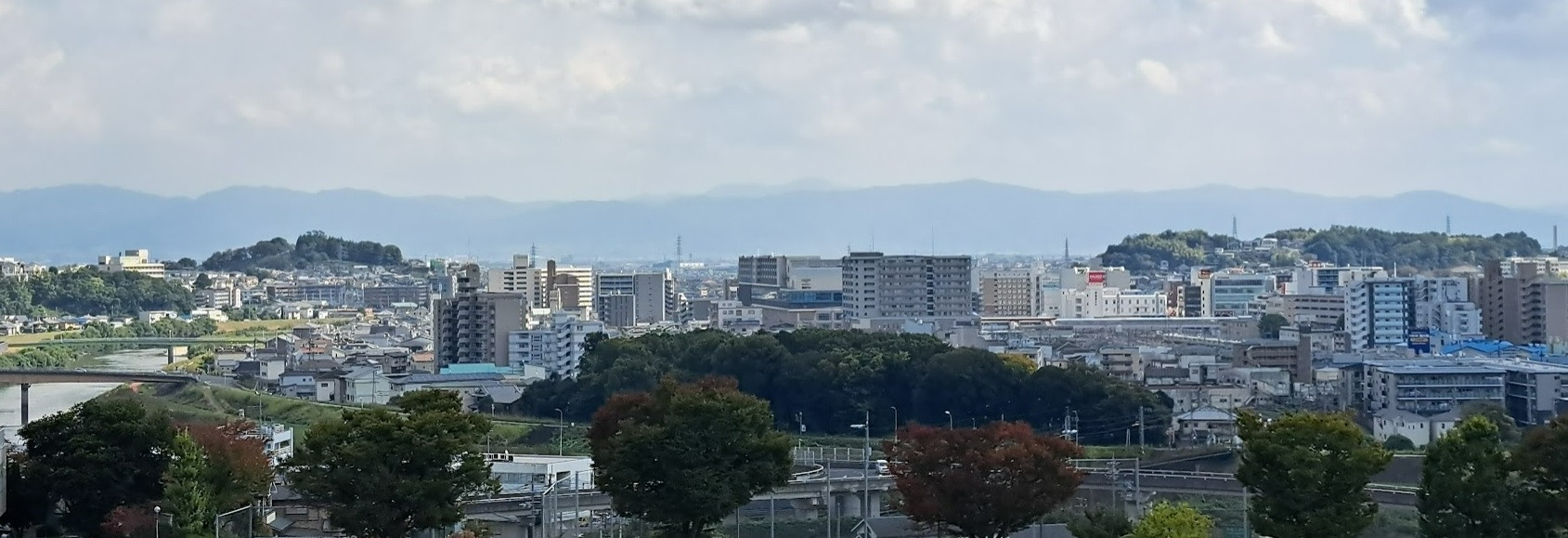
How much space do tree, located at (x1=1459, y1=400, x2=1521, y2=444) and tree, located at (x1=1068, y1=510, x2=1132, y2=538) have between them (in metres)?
8.61

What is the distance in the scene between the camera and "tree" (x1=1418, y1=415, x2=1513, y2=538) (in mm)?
13867

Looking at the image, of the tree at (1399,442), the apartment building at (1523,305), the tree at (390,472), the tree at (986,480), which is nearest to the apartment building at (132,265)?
the apartment building at (1523,305)

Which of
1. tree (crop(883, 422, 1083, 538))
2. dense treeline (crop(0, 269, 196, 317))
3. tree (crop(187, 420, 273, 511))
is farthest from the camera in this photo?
dense treeline (crop(0, 269, 196, 317))

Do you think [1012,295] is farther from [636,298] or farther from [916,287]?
[916,287]

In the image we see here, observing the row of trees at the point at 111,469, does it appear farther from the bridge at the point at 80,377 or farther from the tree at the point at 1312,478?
the bridge at the point at 80,377

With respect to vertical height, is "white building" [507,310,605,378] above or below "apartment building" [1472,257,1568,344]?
below

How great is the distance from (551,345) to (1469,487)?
89.9 feet

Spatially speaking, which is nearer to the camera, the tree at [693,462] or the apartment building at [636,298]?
the tree at [693,462]

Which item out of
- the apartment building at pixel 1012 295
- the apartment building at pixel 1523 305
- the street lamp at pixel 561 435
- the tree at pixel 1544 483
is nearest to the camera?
the tree at pixel 1544 483

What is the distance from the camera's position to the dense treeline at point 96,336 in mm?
44625

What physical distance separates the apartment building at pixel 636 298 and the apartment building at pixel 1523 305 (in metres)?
22.2

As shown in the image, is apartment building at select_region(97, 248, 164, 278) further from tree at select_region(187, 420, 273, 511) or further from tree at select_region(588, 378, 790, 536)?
tree at select_region(588, 378, 790, 536)

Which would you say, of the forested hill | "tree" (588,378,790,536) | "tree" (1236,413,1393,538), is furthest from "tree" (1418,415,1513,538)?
the forested hill

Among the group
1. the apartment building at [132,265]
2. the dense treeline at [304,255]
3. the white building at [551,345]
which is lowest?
the white building at [551,345]
